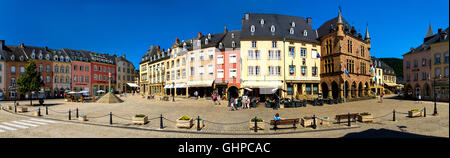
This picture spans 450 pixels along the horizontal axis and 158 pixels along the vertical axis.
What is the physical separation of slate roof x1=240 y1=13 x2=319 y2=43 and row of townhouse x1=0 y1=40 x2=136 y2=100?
51796 millimetres

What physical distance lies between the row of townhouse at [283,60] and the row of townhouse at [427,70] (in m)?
26.8

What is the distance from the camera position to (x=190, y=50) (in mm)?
43219

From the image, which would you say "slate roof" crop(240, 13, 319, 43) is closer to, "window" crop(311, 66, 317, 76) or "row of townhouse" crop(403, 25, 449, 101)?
"window" crop(311, 66, 317, 76)

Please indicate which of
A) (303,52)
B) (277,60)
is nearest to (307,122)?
(277,60)

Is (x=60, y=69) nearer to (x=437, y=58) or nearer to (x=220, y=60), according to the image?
(x=220, y=60)

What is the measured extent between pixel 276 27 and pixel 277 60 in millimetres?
7249

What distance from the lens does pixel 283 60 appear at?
34.2 metres

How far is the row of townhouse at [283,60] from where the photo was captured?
111ft

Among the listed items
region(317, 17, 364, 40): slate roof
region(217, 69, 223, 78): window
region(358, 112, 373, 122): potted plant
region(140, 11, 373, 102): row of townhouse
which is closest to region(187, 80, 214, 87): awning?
region(140, 11, 373, 102): row of townhouse

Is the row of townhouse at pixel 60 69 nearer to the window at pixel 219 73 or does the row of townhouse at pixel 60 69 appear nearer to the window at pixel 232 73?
the window at pixel 219 73

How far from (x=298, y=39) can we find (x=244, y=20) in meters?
11.3

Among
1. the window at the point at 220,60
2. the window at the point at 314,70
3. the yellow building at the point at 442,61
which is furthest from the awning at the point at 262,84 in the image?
the yellow building at the point at 442,61
